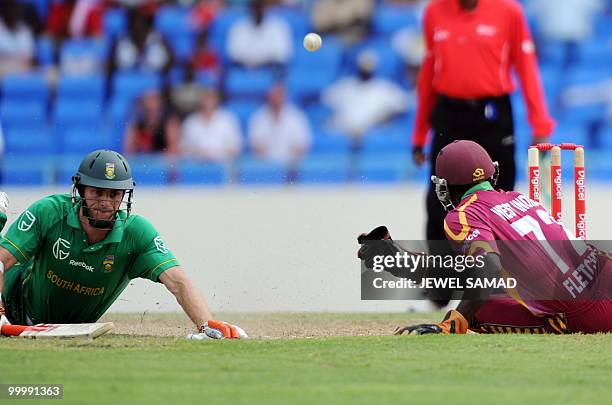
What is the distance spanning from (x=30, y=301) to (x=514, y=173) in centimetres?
437

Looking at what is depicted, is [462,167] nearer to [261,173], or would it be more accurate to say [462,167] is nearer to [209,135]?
[261,173]

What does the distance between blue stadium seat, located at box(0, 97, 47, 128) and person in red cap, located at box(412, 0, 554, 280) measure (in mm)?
8454

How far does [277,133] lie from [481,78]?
20.8 ft

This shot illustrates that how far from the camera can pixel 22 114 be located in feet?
57.1

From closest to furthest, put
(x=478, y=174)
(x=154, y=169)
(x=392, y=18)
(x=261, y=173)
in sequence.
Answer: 1. (x=478, y=174)
2. (x=154, y=169)
3. (x=261, y=173)
4. (x=392, y=18)

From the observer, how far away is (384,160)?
1548cm

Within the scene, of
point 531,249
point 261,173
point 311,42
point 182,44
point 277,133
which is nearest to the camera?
point 531,249

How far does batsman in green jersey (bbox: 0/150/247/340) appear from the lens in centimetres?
776

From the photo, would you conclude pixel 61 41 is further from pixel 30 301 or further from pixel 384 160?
pixel 30 301

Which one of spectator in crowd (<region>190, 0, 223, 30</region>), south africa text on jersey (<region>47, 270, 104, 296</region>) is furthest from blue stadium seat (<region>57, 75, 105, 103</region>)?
south africa text on jersey (<region>47, 270, 104, 296</region>)

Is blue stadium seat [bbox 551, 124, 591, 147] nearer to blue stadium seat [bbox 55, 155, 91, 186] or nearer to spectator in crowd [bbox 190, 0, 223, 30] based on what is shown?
spectator in crowd [bbox 190, 0, 223, 30]

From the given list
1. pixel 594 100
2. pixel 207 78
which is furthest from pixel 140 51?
pixel 594 100

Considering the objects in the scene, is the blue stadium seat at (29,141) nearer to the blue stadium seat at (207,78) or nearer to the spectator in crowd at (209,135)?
the spectator in crowd at (209,135)

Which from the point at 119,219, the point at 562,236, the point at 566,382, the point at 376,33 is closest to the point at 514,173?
the point at 562,236
